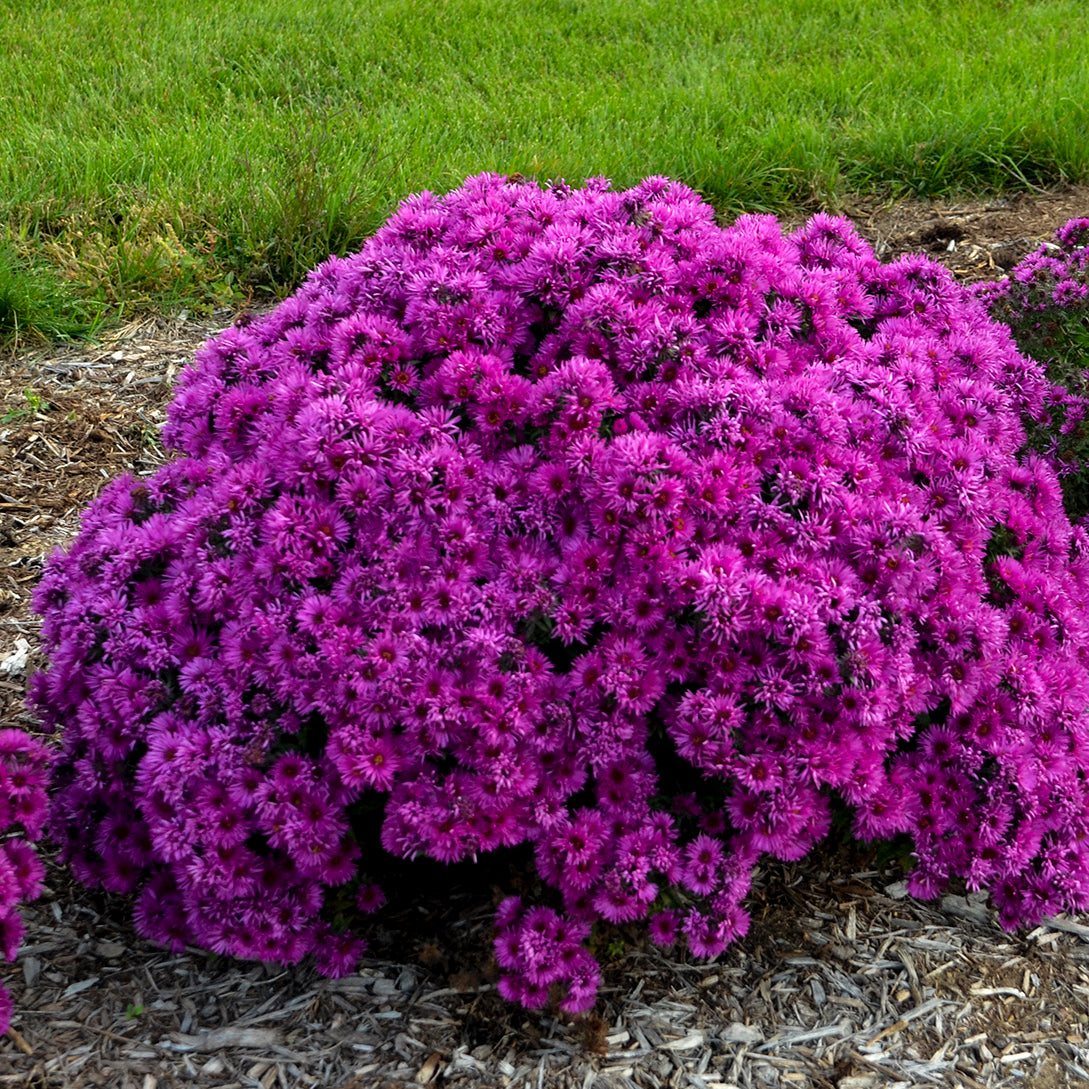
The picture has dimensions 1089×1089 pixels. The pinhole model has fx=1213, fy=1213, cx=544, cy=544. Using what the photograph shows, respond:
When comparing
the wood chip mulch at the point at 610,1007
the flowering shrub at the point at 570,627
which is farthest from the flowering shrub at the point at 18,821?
the wood chip mulch at the point at 610,1007

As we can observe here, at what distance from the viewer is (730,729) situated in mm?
2291

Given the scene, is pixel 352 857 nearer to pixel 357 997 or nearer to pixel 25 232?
pixel 357 997

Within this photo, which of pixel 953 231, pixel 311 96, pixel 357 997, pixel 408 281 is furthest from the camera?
pixel 311 96

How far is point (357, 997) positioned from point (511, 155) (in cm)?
452

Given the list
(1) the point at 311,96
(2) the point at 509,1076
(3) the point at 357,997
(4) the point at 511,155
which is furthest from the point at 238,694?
(1) the point at 311,96

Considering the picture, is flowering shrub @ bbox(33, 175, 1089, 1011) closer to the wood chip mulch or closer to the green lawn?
the wood chip mulch

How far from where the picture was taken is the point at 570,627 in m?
2.31

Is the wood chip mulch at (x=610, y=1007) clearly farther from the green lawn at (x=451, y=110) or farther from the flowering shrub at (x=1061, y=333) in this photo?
the green lawn at (x=451, y=110)

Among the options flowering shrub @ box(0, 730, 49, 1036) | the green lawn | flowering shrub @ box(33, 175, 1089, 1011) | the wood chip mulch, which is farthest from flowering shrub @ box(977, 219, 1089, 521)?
flowering shrub @ box(0, 730, 49, 1036)

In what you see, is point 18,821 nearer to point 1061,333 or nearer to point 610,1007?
point 610,1007

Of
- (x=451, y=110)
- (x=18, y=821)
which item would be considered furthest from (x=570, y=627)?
(x=451, y=110)

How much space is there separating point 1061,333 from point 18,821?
3.15 metres

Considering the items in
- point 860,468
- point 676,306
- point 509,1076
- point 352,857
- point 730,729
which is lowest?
point 509,1076

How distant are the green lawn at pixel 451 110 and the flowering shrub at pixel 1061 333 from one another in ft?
7.14
